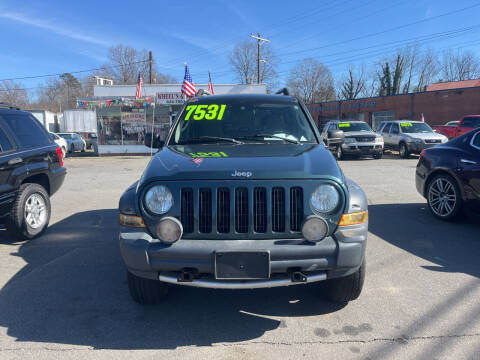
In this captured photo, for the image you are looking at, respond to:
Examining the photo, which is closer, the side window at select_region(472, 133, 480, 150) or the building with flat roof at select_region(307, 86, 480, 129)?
the side window at select_region(472, 133, 480, 150)

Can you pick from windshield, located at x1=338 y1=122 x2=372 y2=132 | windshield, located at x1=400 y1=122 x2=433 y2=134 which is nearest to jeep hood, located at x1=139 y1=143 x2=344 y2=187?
windshield, located at x1=338 y1=122 x2=372 y2=132

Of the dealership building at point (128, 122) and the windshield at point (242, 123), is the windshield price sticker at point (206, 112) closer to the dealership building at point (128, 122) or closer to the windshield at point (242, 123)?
the windshield at point (242, 123)

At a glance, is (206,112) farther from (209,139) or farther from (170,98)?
(170,98)

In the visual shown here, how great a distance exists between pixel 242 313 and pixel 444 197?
14.0 ft

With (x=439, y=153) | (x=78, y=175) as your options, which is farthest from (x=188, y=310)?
(x=78, y=175)

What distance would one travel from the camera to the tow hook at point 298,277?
2.63 m

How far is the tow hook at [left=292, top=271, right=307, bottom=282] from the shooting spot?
8.63 ft

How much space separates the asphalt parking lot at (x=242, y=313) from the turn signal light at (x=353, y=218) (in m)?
0.85

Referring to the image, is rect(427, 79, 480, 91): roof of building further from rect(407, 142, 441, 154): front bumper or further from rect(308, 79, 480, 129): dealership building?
rect(407, 142, 441, 154): front bumper

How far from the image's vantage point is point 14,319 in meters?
3.06

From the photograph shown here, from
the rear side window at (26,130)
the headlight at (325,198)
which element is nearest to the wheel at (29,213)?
the rear side window at (26,130)

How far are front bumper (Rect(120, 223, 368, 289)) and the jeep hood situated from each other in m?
0.46

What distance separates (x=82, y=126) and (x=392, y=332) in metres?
31.0

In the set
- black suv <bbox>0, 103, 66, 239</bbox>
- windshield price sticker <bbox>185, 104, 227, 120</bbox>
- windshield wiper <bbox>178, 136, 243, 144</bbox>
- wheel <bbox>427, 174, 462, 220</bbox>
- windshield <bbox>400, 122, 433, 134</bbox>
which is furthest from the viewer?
windshield <bbox>400, 122, 433, 134</bbox>
